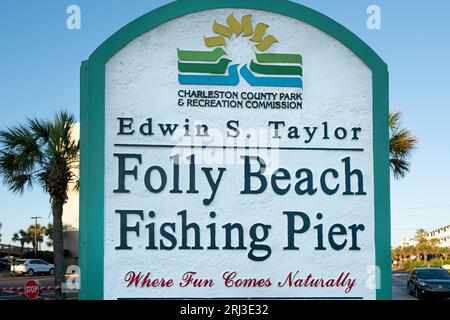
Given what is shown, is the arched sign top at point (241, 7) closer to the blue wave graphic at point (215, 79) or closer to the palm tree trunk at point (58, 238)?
the blue wave graphic at point (215, 79)

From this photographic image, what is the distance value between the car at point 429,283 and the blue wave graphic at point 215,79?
18.4 m

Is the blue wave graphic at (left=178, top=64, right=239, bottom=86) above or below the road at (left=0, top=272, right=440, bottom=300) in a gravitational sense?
above

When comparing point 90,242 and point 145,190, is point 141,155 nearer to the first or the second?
point 145,190

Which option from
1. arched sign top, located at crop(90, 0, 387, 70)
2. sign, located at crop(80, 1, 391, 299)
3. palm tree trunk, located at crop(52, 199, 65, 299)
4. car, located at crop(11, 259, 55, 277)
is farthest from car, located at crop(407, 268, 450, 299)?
car, located at crop(11, 259, 55, 277)

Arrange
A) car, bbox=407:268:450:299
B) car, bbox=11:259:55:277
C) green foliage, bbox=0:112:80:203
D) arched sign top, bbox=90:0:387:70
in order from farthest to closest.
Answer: car, bbox=11:259:55:277 → car, bbox=407:268:450:299 → green foliage, bbox=0:112:80:203 → arched sign top, bbox=90:0:387:70

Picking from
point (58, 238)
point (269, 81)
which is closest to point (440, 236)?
point (58, 238)

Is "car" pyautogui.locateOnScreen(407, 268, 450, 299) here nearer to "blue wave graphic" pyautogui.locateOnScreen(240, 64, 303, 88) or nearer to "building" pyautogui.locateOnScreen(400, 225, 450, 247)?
"blue wave graphic" pyautogui.locateOnScreen(240, 64, 303, 88)

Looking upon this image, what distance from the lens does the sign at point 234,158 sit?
22.5 ft

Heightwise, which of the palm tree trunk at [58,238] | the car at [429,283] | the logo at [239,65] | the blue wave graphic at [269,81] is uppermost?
the logo at [239,65]

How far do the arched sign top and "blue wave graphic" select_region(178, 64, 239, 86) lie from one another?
26.4 inches

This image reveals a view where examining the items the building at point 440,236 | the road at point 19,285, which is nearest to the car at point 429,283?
the road at point 19,285

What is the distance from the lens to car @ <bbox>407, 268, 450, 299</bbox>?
23109mm

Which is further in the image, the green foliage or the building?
the building
